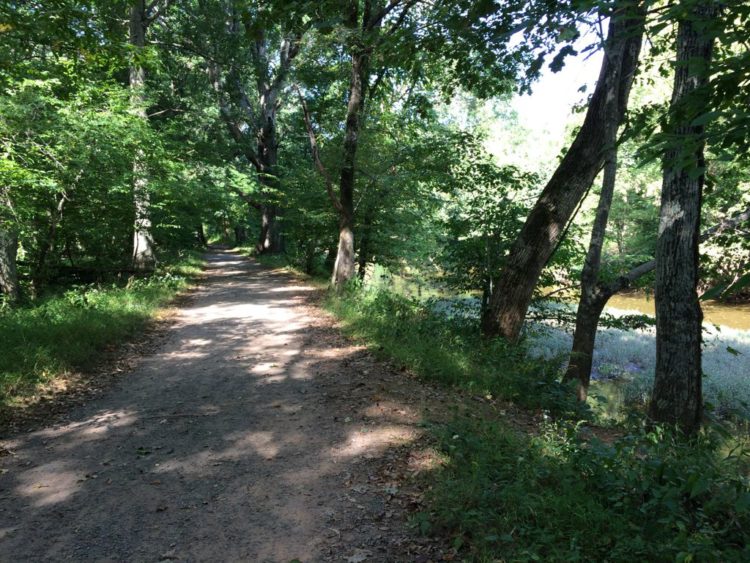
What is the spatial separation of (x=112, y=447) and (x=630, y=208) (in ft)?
78.0

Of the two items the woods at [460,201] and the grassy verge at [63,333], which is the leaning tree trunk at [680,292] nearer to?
the woods at [460,201]

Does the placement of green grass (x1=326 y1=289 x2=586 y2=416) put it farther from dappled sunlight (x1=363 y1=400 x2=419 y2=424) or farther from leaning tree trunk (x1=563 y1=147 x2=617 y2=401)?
dappled sunlight (x1=363 y1=400 x2=419 y2=424)

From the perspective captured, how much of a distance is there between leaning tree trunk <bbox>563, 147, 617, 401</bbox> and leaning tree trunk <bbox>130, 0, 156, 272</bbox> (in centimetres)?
978

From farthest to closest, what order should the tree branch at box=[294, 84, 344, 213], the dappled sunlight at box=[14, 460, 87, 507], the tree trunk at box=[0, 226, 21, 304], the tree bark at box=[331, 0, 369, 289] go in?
the tree branch at box=[294, 84, 344, 213] < the tree bark at box=[331, 0, 369, 289] < the tree trunk at box=[0, 226, 21, 304] < the dappled sunlight at box=[14, 460, 87, 507]

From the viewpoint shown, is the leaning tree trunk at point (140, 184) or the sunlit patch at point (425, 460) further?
the leaning tree trunk at point (140, 184)

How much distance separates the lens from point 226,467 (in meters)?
4.06

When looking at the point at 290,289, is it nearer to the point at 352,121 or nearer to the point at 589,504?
the point at 352,121

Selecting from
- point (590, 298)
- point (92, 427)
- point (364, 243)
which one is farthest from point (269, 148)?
point (92, 427)

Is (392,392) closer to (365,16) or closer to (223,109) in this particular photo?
(365,16)

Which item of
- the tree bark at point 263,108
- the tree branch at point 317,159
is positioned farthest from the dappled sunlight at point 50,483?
the tree bark at point 263,108

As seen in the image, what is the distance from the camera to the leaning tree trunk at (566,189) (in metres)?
6.44

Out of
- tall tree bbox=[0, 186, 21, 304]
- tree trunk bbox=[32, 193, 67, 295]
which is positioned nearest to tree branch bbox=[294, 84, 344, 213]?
tree trunk bbox=[32, 193, 67, 295]

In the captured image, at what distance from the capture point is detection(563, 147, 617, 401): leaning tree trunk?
6.82 meters

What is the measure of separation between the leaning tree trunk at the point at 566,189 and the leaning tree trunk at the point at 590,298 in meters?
0.35
